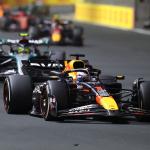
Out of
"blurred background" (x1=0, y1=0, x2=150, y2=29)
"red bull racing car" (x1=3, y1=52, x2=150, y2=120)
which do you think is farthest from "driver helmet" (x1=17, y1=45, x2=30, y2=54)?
"blurred background" (x1=0, y1=0, x2=150, y2=29)

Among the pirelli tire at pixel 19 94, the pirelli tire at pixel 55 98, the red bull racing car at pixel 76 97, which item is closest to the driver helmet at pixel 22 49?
the red bull racing car at pixel 76 97

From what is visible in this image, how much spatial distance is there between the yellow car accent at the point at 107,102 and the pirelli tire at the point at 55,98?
44 cm

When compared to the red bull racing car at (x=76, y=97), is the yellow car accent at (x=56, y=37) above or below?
above

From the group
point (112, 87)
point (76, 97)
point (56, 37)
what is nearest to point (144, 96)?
point (112, 87)

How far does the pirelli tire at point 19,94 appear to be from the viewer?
11695mm

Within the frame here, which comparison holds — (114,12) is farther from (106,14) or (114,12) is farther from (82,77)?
(82,77)

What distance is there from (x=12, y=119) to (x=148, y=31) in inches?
1235

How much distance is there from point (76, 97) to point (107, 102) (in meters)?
0.79

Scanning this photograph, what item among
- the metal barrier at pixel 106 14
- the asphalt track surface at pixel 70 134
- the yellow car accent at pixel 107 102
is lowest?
the asphalt track surface at pixel 70 134

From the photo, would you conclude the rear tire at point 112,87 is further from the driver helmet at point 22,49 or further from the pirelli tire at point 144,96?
the driver helmet at point 22,49

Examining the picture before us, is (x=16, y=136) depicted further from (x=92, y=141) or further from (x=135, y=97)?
(x=135, y=97)

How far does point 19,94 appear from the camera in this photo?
38.3 ft

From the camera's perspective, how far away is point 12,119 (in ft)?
37.8

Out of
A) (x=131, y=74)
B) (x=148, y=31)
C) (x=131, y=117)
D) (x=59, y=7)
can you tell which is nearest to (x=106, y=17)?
(x=148, y=31)
